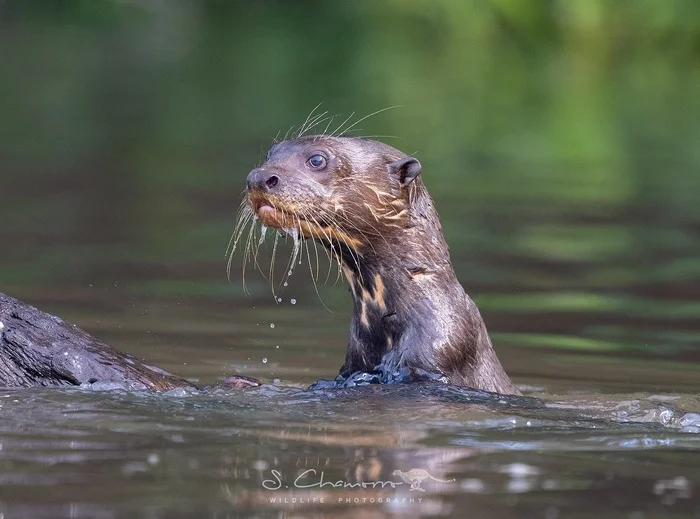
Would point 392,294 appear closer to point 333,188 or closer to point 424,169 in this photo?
point 333,188

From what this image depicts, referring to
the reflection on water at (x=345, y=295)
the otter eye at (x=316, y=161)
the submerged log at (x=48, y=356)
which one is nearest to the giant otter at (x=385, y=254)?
the otter eye at (x=316, y=161)

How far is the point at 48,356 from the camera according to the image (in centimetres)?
610

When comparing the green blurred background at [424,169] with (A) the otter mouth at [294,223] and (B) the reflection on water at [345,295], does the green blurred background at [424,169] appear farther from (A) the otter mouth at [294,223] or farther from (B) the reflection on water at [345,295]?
(A) the otter mouth at [294,223]

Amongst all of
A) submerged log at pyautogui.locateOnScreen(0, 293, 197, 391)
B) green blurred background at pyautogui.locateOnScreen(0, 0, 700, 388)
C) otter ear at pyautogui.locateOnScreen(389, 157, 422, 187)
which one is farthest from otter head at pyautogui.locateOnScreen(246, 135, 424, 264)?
green blurred background at pyautogui.locateOnScreen(0, 0, 700, 388)

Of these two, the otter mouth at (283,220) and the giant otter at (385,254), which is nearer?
the otter mouth at (283,220)

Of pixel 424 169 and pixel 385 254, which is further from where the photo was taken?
pixel 424 169

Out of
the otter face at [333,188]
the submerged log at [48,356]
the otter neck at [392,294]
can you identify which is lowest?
the submerged log at [48,356]

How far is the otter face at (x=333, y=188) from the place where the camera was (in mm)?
6738

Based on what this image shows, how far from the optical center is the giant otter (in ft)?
22.5

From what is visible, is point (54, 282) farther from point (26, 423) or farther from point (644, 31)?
point (644, 31)

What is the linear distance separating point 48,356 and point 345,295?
185 inches

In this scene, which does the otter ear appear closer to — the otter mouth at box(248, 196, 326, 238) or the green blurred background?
the otter mouth at box(248, 196, 326, 238)

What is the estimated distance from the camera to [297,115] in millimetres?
20625

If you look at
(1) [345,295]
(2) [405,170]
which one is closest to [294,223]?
(2) [405,170]
